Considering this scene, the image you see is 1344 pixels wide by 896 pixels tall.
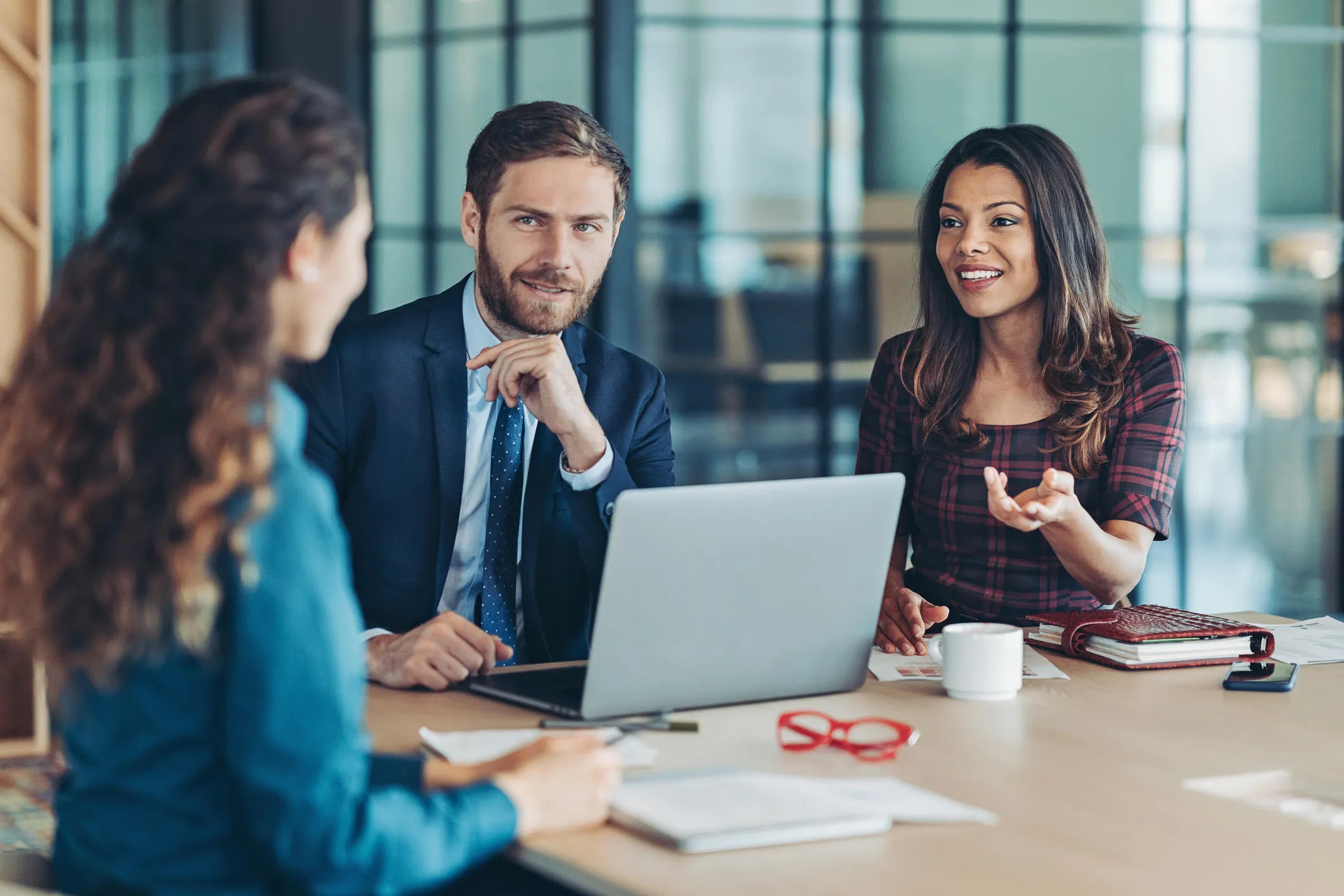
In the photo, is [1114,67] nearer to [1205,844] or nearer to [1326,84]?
[1326,84]

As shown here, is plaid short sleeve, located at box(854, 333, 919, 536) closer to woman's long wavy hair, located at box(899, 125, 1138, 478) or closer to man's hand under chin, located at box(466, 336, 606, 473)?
woman's long wavy hair, located at box(899, 125, 1138, 478)

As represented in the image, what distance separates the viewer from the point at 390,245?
513 cm

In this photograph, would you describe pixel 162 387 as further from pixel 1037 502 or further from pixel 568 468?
pixel 1037 502

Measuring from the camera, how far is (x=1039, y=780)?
1.41 meters

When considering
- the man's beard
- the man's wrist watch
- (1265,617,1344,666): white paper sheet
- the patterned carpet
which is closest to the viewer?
(1265,617,1344,666): white paper sheet

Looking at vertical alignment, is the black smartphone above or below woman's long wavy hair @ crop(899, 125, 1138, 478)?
below

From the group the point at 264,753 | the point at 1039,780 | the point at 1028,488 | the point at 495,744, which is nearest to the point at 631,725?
the point at 495,744

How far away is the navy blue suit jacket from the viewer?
2160mm

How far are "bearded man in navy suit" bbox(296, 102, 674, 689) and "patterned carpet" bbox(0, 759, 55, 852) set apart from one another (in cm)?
140

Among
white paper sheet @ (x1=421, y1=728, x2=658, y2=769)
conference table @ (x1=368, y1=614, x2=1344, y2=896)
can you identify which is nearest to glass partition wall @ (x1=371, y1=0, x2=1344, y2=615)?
conference table @ (x1=368, y1=614, x2=1344, y2=896)

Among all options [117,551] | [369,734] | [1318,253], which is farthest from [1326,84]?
[117,551]

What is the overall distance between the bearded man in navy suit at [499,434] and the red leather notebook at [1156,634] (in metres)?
0.63

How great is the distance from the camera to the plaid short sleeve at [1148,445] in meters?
2.24

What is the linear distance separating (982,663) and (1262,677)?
0.37 m
